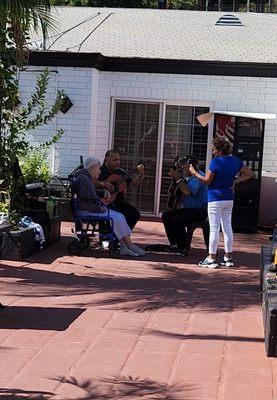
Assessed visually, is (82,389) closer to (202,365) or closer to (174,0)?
(202,365)

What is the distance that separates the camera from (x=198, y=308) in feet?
25.7

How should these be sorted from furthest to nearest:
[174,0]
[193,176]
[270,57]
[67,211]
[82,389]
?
[174,0] < [270,57] < [67,211] < [193,176] < [82,389]

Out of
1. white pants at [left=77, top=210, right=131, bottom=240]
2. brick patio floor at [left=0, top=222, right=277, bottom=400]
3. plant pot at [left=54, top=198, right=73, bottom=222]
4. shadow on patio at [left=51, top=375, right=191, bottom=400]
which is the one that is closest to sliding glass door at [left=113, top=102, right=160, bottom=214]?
plant pot at [left=54, top=198, right=73, bottom=222]

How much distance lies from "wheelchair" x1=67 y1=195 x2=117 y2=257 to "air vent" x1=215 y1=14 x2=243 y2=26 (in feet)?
26.3

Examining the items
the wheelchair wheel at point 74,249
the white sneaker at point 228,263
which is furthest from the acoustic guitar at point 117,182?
Result: the white sneaker at point 228,263

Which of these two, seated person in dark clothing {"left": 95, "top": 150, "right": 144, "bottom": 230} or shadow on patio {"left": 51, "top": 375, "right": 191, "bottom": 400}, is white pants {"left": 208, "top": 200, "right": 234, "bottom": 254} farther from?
shadow on patio {"left": 51, "top": 375, "right": 191, "bottom": 400}

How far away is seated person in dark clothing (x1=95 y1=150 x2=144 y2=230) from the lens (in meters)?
11.3

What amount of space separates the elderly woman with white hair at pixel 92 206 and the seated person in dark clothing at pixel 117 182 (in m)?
0.43

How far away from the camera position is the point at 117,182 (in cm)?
1138

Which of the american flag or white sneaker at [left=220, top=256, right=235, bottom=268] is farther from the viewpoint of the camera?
the american flag

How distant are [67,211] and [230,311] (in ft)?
23.3

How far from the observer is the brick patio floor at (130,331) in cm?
534

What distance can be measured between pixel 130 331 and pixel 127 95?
9285mm

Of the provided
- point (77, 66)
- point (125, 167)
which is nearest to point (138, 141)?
point (125, 167)
